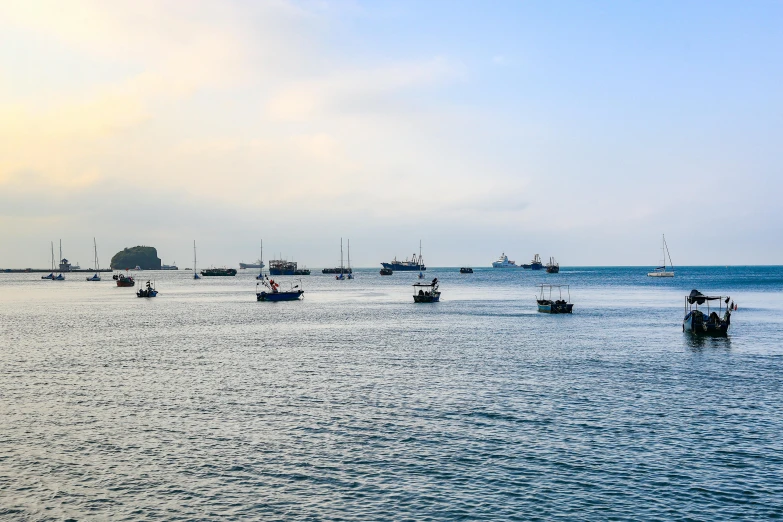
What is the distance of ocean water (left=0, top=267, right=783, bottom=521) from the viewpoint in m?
26.3

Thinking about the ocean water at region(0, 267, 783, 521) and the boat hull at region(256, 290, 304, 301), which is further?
the boat hull at region(256, 290, 304, 301)

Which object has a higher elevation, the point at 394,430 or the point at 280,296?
the point at 280,296

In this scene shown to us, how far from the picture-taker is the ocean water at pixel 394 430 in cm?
2628

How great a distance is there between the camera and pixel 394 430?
119 ft

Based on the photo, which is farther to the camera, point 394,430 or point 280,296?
point 280,296

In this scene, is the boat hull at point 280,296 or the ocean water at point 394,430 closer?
the ocean water at point 394,430

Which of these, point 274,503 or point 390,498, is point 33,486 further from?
point 390,498

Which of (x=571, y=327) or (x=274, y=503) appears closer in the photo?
(x=274, y=503)

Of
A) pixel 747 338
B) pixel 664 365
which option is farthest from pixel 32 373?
pixel 747 338

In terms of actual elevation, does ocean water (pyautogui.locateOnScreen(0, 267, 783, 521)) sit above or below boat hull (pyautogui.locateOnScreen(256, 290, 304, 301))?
below

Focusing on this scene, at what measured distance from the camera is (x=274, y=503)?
1029 inches

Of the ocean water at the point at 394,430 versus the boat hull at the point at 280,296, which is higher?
the boat hull at the point at 280,296

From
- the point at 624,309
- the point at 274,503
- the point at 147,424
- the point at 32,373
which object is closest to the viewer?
the point at 274,503

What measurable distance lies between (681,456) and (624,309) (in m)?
103
